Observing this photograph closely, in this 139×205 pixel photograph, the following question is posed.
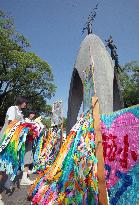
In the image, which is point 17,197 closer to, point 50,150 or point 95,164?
point 95,164

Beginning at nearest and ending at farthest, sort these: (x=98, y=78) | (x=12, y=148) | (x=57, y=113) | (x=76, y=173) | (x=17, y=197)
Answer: (x=76, y=173)
(x=12, y=148)
(x=17, y=197)
(x=98, y=78)
(x=57, y=113)

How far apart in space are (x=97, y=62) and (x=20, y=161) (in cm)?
482

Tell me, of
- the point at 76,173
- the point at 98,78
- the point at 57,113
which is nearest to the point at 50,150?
the point at 57,113

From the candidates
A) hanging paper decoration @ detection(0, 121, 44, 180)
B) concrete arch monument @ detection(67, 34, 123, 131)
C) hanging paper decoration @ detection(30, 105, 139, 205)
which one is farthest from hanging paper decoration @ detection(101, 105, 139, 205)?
concrete arch monument @ detection(67, 34, 123, 131)

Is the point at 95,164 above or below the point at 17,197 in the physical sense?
above

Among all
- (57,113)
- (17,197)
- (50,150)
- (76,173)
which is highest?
(57,113)

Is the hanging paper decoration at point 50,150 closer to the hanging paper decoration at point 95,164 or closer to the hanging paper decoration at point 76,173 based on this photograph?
the hanging paper decoration at point 76,173

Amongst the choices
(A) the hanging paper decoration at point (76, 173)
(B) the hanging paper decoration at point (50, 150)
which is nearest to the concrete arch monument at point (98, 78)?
(B) the hanging paper decoration at point (50, 150)

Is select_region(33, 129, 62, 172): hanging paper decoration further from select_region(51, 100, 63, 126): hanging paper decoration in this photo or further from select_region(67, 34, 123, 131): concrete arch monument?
select_region(67, 34, 123, 131): concrete arch monument

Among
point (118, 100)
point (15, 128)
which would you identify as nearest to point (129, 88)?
point (118, 100)

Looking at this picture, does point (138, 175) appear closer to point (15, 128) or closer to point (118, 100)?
point (15, 128)

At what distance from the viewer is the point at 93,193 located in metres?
3.08

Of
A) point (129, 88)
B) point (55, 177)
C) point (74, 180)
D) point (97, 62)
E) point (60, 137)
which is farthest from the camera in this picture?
point (129, 88)

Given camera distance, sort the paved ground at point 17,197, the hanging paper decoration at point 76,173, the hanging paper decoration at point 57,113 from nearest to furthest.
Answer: the hanging paper decoration at point 76,173
the paved ground at point 17,197
the hanging paper decoration at point 57,113
